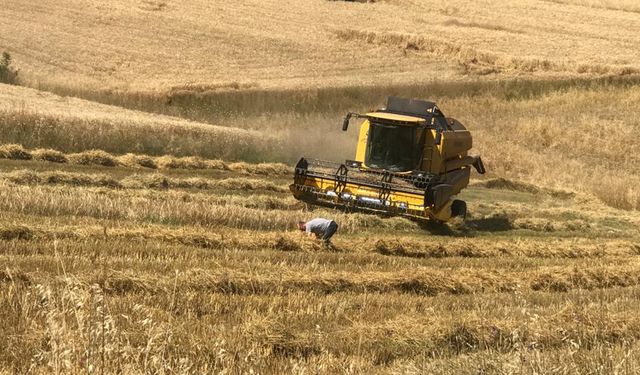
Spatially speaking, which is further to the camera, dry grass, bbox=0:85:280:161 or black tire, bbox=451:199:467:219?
dry grass, bbox=0:85:280:161

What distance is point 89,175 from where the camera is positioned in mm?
17812

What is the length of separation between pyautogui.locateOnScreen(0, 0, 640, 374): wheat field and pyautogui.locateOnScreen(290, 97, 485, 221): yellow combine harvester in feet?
1.64

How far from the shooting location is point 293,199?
18.4 metres

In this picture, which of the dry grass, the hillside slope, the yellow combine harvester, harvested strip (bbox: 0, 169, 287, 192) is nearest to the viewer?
the yellow combine harvester

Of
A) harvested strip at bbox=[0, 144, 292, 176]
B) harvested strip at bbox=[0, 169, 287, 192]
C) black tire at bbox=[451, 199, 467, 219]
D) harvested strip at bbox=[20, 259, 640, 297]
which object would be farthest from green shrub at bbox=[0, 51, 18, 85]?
harvested strip at bbox=[20, 259, 640, 297]

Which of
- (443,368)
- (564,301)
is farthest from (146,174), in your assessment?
(443,368)

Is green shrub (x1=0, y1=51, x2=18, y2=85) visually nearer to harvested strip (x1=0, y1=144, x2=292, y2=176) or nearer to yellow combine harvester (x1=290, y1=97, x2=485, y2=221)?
harvested strip (x1=0, y1=144, x2=292, y2=176)

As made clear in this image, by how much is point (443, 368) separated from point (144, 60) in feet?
115

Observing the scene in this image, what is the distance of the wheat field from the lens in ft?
21.1

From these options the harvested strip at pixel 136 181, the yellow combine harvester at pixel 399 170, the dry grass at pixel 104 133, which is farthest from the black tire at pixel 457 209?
the dry grass at pixel 104 133

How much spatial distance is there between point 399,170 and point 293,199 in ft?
8.15

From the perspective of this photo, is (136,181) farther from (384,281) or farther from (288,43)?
(288,43)

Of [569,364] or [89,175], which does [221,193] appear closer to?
[89,175]

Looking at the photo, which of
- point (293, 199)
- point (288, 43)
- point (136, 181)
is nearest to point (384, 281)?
point (293, 199)
